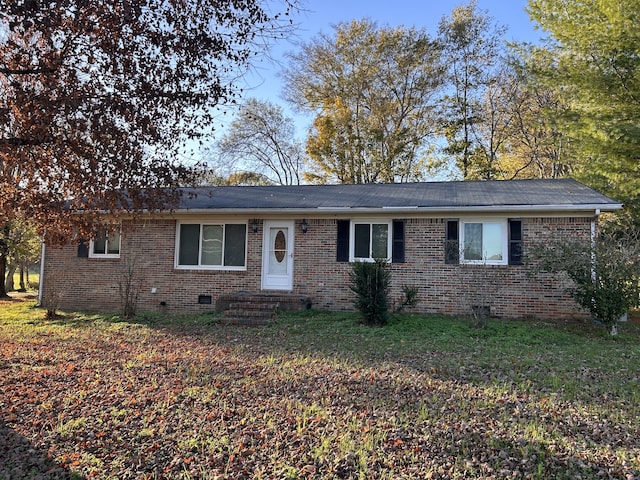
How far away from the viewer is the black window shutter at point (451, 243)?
1044 centimetres

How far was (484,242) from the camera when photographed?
10438 mm

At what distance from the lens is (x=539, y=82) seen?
44.1ft

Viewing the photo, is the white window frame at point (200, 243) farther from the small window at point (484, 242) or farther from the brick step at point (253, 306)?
the small window at point (484, 242)

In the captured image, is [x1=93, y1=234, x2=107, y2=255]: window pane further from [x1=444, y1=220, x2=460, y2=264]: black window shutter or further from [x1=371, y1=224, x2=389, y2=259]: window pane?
[x1=444, y1=220, x2=460, y2=264]: black window shutter

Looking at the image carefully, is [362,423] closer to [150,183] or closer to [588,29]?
[150,183]

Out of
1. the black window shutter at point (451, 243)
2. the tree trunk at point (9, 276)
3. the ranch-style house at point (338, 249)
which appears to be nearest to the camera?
the ranch-style house at point (338, 249)

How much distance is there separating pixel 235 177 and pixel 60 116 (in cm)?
2081

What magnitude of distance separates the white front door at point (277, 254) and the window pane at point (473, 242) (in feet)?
14.3

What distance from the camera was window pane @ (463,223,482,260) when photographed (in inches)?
412

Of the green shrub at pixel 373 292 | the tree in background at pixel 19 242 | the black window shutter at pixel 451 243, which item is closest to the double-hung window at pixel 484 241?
the black window shutter at pixel 451 243

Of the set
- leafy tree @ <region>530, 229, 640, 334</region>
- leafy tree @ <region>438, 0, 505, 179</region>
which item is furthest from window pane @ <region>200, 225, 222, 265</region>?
leafy tree @ <region>438, 0, 505, 179</region>

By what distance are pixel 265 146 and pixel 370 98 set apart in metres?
6.89

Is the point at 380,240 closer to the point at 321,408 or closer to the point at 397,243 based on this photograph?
the point at 397,243

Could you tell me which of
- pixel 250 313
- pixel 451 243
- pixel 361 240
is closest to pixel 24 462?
pixel 250 313
